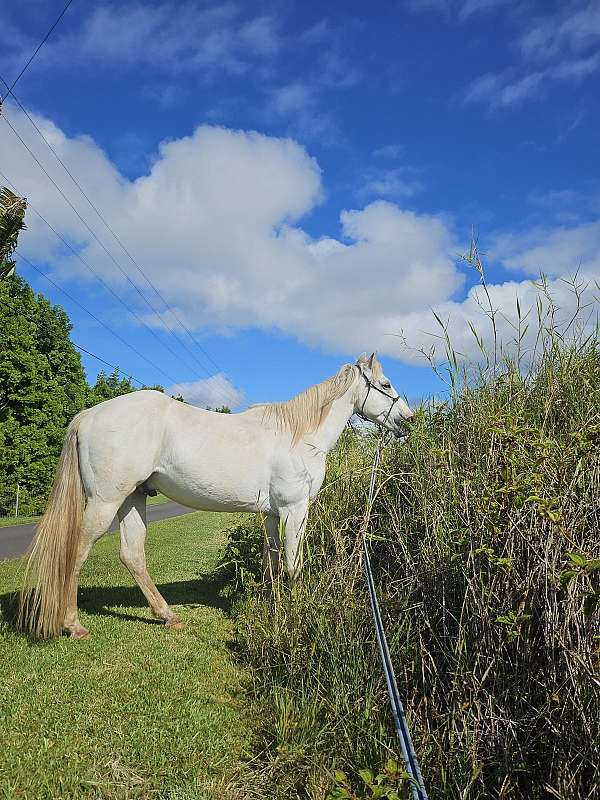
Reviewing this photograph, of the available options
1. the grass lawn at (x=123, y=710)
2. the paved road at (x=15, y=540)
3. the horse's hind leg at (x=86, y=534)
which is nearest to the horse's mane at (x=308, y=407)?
the horse's hind leg at (x=86, y=534)

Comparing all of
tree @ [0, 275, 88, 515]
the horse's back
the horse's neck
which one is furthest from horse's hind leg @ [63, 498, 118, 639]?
tree @ [0, 275, 88, 515]

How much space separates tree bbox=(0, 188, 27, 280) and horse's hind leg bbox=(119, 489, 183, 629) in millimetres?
3613

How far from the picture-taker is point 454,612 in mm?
2912

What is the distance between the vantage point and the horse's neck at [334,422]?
190 inches

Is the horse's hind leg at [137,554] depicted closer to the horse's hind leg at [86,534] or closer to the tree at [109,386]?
the horse's hind leg at [86,534]

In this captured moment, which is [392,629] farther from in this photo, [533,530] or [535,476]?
[535,476]

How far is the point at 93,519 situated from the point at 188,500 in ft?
2.40

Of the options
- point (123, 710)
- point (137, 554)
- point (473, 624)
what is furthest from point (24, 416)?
point (473, 624)

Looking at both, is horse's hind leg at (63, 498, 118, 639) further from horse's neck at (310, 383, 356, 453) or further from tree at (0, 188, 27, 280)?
tree at (0, 188, 27, 280)

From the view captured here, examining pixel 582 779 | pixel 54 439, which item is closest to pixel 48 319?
pixel 54 439

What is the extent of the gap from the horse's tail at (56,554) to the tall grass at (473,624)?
1.41 m

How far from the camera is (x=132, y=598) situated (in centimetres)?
559

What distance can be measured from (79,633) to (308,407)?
2.47m

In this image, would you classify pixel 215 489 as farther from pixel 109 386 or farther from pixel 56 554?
pixel 109 386
